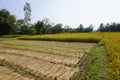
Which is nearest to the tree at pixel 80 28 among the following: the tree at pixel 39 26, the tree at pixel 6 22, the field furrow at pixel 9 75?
the tree at pixel 39 26

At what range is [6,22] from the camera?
48312 mm

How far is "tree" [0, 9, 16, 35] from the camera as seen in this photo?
158ft

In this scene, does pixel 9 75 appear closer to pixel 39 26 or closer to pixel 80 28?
pixel 39 26

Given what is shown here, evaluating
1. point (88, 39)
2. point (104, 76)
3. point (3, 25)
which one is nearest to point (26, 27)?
point (3, 25)

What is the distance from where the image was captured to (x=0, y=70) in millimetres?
8922

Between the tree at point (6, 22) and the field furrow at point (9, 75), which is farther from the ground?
the tree at point (6, 22)

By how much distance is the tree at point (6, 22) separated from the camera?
4828 cm

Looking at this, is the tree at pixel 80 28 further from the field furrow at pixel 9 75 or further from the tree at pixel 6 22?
the field furrow at pixel 9 75

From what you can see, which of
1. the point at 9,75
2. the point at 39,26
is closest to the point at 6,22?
the point at 39,26

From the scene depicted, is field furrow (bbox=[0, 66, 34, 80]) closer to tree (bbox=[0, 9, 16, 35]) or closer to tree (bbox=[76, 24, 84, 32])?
tree (bbox=[0, 9, 16, 35])

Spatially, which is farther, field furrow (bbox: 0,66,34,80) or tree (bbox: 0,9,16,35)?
tree (bbox: 0,9,16,35)

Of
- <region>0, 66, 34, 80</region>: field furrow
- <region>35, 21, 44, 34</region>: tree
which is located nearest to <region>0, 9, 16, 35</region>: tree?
<region>35, 21, 44, 34</region>: tree

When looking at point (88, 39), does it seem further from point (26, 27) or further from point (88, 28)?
point (88, 28)

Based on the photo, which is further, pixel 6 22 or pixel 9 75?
pixel 6 22
